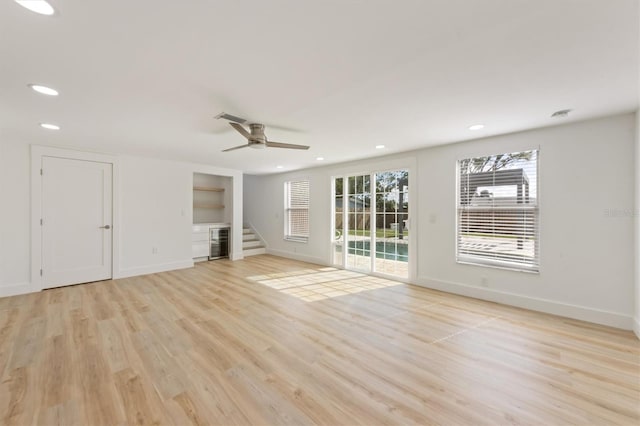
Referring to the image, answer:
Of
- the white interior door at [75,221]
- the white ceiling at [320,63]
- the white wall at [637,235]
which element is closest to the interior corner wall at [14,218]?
the white interior door at [75,221]

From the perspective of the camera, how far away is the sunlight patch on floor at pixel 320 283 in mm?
4320

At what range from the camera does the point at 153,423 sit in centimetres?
165

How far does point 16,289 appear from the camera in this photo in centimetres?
427

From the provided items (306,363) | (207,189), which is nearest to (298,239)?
(207,189)

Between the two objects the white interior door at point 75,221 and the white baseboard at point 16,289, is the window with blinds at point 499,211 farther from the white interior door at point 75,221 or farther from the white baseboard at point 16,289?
the white baseboard at point 16,289

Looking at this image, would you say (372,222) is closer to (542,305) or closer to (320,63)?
(542,305)

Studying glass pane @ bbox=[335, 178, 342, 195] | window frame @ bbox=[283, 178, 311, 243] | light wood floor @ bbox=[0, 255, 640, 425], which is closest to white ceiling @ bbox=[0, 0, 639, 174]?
light wood floor @ bbox=[0, 255, 640, 425]

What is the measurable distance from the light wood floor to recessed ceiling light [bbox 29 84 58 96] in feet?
7.69

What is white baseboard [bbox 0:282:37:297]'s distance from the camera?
4.16 meters

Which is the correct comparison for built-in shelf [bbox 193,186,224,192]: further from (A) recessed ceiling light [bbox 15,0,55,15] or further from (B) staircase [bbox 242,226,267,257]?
(A) recessed ceiling light [bbox 15,0,55,15]

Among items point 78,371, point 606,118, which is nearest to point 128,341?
point 78,371

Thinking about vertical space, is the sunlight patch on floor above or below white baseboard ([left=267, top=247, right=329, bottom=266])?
below

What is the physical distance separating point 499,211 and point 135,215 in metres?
6.38

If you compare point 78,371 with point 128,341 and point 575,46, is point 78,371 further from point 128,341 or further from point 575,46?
point 575,46
